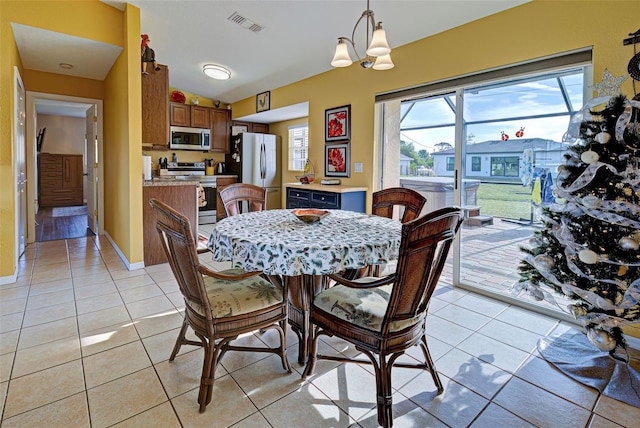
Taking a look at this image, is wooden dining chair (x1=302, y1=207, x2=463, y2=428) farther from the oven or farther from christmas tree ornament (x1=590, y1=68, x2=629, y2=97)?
the oven

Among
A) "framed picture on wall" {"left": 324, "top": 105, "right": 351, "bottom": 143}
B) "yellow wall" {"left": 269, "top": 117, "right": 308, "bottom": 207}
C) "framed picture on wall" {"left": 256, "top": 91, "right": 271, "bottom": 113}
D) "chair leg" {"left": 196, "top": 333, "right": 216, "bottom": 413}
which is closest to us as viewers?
"chair leg" {"left": 196, "top": 333, "right": 216, "bottom": 413}

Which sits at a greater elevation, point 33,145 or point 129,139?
point 33,145

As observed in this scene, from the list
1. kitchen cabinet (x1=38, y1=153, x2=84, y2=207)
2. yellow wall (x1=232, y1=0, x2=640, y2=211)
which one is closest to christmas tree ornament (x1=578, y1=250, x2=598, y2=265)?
yellow wall (x1=232, y1=0, x2=640, y2=211)

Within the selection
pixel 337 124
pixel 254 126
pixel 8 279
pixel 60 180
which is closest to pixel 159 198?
pixel 8 279

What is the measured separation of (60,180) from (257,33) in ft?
25.1

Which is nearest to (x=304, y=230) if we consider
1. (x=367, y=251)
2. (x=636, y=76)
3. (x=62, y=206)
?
(x=367, y=251)

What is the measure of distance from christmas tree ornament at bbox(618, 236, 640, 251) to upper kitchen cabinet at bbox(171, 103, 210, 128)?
257 inches

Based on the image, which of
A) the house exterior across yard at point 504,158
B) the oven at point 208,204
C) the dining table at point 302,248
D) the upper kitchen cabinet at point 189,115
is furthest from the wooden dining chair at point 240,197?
the upper kitchen cabinet at point 189,115

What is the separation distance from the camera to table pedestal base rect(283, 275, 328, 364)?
198 cm

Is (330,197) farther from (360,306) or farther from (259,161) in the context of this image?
(259,161)

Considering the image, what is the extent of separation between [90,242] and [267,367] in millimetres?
4236

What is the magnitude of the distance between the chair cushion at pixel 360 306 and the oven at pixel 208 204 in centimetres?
521

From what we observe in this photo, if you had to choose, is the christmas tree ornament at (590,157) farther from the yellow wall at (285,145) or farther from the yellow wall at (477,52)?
the yellow wall at (285,145)

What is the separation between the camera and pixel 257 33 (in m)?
3.89
